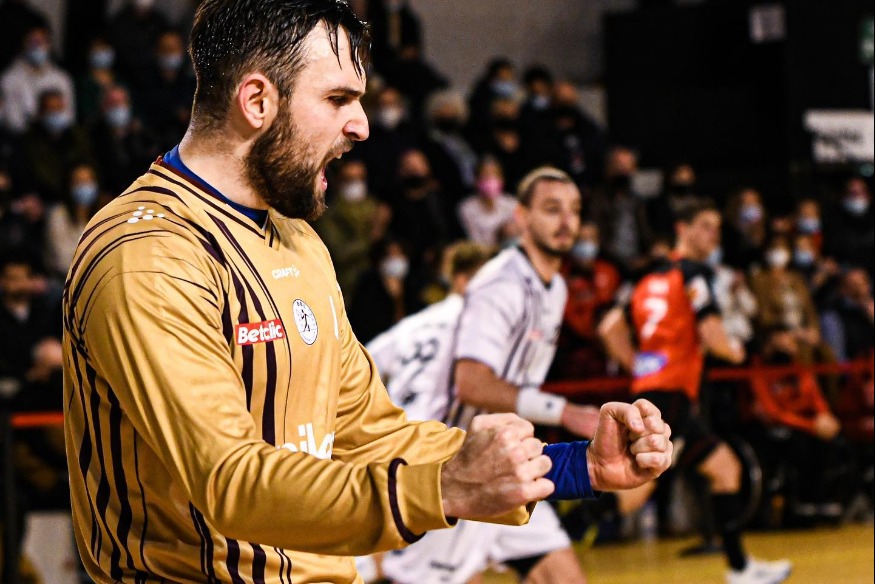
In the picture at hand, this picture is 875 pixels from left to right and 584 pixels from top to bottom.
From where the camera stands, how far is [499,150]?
43.9 ft

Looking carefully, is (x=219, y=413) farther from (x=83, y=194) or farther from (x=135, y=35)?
(x=135, y=35)

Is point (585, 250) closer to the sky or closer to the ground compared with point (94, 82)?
closer to the ground

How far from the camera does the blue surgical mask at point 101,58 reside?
12086mm

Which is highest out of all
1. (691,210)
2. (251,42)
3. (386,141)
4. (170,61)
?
(170,61)

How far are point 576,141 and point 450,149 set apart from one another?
1.70 meters

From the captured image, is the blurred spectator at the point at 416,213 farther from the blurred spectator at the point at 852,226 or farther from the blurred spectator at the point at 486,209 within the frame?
the blurred spectator at the point at 852,226

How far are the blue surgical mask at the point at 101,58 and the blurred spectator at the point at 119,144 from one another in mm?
922

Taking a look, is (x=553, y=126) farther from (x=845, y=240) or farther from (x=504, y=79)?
(x=845, y=240)

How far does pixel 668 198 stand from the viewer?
1380 cm

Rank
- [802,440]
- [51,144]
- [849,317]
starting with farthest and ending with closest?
[849,317] → [802,440] → [51,144]

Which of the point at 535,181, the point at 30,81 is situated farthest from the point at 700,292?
the point at 30,81

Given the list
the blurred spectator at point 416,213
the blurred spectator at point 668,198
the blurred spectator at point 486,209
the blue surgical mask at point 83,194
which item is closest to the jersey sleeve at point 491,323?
the blue surgical mask at point 83,194

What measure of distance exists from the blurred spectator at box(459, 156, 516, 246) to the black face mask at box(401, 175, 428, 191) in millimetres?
512

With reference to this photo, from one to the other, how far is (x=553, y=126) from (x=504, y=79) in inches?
30.8
